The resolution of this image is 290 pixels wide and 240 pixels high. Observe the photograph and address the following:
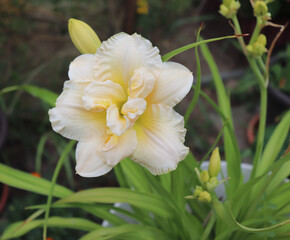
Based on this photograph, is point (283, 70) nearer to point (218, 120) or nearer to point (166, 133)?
point (218, 120)

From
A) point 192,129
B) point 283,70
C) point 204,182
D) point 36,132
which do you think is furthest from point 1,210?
point 283,70

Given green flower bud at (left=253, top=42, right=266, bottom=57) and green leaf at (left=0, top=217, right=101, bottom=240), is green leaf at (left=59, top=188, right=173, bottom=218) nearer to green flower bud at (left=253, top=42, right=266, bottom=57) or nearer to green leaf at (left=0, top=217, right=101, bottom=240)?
green leaf at (left=0, top=217, right=101, bottom=240)

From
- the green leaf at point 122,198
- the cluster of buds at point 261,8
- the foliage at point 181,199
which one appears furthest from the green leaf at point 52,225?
the cluster of buds at point 261,8

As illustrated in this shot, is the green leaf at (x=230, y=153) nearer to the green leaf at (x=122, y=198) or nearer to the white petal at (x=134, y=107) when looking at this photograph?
the green leaf at (x=122, y=198)

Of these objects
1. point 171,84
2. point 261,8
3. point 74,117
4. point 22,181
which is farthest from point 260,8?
point 22,181

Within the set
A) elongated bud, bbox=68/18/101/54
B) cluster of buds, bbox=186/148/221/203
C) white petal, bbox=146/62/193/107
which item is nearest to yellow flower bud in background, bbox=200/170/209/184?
cluster of buds, bbox=186/148/221/203

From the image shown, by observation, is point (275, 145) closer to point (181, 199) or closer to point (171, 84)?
point (181, 199)
